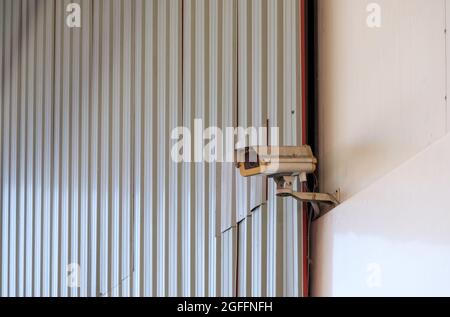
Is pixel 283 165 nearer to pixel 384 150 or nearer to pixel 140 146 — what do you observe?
pixel 384 150

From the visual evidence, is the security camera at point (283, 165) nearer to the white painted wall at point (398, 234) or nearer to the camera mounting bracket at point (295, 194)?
the camera mounting bracket at point (295, 194)

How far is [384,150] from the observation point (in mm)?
1699

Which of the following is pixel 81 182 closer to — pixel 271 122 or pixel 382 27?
pixel 271 122

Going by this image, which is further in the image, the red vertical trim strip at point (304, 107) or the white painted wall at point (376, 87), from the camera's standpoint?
the red vertical trim strip at point (304, 107)

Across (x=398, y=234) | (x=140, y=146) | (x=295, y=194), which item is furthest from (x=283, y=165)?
(x=140, y=146)

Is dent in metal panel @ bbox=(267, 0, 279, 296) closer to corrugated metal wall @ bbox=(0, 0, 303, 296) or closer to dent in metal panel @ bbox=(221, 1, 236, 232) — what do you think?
corrugated metal wall @ bbox=(0, 0, 303, 296)

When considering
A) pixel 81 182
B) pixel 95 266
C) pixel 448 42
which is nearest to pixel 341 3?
pixel 448 42

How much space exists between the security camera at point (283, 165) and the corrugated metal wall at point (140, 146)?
207 millimetres

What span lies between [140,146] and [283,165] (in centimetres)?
82

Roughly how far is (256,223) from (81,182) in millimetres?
912

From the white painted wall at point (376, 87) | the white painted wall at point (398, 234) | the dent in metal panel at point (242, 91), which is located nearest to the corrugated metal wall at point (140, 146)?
the dent in metal panel at point (242, 91)

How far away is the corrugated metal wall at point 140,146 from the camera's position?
2.38 metres
